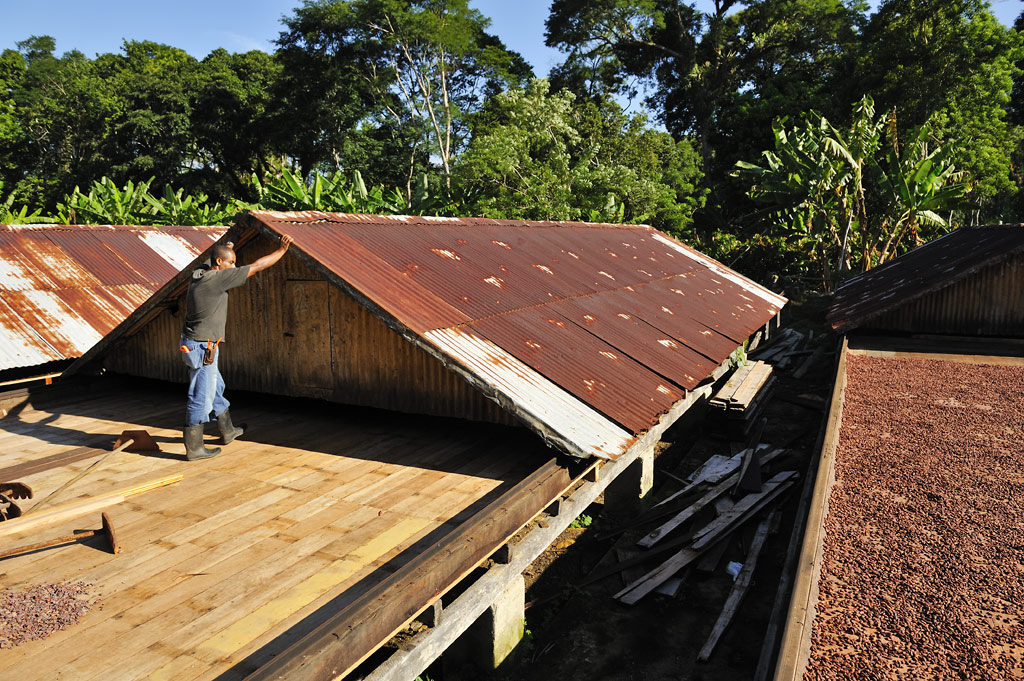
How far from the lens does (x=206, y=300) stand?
5.71 m

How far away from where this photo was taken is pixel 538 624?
6.00m

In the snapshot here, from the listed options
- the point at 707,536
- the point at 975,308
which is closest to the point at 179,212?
the point at 707,536

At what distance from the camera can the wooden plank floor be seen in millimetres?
3281

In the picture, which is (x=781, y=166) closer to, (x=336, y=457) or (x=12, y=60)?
(x=336, y=457)

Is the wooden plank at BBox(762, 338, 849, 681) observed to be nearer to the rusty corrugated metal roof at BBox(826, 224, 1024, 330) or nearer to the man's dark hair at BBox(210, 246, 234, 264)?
the man's dark hair at BBox(210, 246, 234, 264)

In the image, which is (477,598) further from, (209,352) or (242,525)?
(209,352)

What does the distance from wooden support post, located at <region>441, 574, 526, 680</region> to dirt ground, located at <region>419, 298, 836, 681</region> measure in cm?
13

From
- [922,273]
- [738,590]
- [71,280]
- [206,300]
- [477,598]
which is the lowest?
[738,590]

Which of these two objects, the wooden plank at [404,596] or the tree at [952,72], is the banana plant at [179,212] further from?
the tree at [952,72]

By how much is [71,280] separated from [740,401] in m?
10.2

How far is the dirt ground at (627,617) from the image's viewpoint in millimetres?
5316

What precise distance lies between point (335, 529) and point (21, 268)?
8540 mm

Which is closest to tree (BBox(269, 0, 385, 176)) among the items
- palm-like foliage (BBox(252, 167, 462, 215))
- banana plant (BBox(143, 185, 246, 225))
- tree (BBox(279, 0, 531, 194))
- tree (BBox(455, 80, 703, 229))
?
tree (BBox(279, 0, 531, 194))

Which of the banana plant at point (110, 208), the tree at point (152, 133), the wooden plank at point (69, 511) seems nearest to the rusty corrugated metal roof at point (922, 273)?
the wooden plank at point (69, 511)
